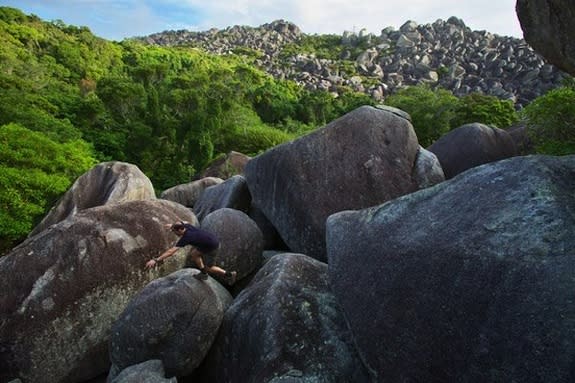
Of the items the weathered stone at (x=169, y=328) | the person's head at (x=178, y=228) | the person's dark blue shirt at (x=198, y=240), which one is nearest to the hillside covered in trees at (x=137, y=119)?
the person's dark blue shirt at (x=198, y=240)

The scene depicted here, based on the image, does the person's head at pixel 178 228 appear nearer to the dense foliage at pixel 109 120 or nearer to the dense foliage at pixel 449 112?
the dense foliage at pixel 109 120

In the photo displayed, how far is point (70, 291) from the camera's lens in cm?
801

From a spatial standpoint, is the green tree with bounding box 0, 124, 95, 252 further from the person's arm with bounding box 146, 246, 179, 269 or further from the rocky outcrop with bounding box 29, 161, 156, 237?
the person's arm with bounding box 146, 246, 179, 269

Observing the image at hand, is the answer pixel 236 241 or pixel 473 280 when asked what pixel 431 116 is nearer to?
pixel 236 241

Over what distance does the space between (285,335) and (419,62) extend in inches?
3795

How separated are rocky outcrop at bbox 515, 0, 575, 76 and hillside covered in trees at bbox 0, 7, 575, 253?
7.67 metres

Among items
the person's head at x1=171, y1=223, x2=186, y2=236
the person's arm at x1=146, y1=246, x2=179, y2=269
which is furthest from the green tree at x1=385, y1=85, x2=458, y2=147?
the person's arm at x1=146, y1=246, x2=179, y2=269

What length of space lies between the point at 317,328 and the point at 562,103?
11.8 m

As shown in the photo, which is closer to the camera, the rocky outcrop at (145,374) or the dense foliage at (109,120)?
the rocky outcrop at (145,374)

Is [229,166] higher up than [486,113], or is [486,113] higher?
[486,113]

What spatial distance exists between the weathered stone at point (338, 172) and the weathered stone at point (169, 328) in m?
3.56

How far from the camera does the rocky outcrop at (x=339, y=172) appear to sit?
9.51m

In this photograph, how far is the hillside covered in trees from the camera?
50.1 ft

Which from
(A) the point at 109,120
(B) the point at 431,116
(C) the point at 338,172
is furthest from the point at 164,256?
(B) the point at 431,116
